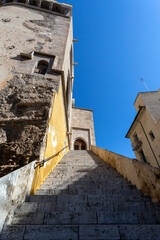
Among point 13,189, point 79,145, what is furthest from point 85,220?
point 79,145

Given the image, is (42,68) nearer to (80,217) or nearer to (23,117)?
(23,117)

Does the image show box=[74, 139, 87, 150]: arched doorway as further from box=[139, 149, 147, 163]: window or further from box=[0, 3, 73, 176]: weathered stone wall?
box=[0, 3, 73, 176]: weathered stone wall

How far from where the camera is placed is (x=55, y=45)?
6082 millimetres

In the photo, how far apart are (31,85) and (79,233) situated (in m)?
4.06

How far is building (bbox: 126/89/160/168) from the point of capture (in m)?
9.64

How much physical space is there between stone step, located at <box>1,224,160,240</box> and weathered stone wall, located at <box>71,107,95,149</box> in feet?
40.3

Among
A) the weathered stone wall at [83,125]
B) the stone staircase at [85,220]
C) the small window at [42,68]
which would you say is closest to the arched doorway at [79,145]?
the weathered stone wall at [83,125]

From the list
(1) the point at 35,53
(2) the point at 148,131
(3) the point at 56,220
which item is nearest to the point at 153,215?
(3) the point at 56,220

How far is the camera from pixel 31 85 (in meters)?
3.88

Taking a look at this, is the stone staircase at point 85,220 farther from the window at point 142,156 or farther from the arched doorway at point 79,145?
the arched doorway at point 79,145

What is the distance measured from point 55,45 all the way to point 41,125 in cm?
540

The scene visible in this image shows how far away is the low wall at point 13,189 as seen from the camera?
4.31ft

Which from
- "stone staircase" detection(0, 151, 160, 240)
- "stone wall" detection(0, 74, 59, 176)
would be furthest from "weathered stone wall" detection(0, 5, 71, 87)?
"stone staircase" detection(0, 151, 160, 240)

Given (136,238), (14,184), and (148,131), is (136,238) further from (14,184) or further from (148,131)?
(148,131)
